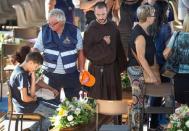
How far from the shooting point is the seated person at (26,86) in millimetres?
8641

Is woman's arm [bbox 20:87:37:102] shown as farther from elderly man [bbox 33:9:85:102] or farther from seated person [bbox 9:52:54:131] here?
elderly man [bbox 33:9:85:102]

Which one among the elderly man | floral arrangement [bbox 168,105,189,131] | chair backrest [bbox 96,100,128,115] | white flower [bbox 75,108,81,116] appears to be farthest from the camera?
the elderly man

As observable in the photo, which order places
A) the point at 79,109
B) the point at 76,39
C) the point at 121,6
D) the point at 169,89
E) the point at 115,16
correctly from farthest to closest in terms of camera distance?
the point at 115,16, the point at 121,6, the point at 76,39, the point at 169,89, the point at 79,109

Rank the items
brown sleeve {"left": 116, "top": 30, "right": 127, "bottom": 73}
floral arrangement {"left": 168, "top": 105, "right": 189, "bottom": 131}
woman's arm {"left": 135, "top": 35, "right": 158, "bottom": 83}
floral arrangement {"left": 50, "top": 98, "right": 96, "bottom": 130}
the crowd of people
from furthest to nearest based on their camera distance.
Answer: brown sleeve {"left": 116, "top": 30, "right": 127, "bottom": 73} < woman's arm {"left": 135, "top": 35, "right": 158, "bottom": 83} < the crowd of people < floral arrangement {"left": 50, "top": 98, "right": 96, "bottom": 130} < floral arrangement {"left": 168, "top": 105, "right": 189, "bottom": 131}

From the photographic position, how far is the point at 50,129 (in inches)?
336

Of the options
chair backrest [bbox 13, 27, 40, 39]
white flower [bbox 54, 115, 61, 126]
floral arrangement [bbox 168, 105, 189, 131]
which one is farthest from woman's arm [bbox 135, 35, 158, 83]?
chair backrest [bbox 13, 27, 40, 39]

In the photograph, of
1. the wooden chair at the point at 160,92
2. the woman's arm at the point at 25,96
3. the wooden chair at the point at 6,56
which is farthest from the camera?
the wooden chair at the point at 6,56

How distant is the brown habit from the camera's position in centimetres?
948

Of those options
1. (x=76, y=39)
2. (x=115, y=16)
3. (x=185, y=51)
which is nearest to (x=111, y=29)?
(x=76, y=39)

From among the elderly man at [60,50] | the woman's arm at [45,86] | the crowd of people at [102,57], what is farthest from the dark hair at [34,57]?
the elderly man at [60,50]

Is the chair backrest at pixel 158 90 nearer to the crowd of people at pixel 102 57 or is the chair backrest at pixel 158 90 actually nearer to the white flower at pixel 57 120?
the crowd of people at pixel 102 57

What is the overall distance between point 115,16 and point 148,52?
2707mm

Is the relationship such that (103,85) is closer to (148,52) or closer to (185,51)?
(148,52)

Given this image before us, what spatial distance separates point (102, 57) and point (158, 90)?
1.06 metres
